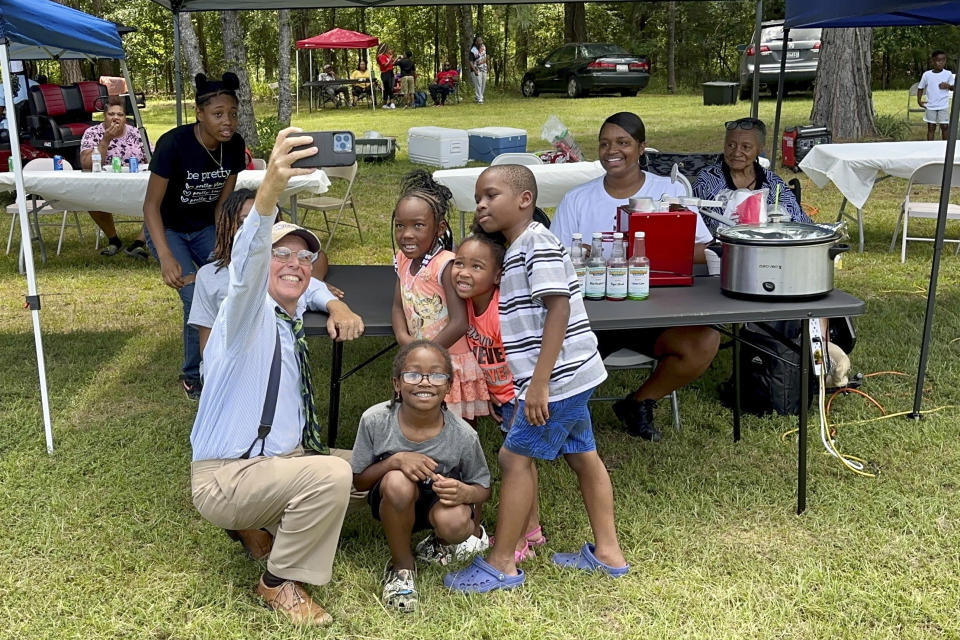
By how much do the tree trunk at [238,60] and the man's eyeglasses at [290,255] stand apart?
962 centimetres

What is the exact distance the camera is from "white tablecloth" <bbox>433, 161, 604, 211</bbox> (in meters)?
6.68

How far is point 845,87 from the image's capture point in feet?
43.9

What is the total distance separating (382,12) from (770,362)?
35054mm

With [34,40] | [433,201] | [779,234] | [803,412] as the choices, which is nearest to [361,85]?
[34,40]

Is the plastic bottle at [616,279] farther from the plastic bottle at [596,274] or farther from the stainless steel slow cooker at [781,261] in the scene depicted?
the stainless steel slow cooker at [781,261]

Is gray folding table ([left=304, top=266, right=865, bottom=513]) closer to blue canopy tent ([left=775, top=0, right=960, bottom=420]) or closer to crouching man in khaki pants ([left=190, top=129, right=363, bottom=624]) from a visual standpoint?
crouching man in khaki pants ([left=190, top=129, right=363, bottom=624])

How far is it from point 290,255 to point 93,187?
457cm

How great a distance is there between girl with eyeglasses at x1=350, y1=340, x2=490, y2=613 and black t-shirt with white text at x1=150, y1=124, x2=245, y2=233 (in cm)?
208

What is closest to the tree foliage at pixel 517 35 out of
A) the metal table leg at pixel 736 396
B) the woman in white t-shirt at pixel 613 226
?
the woman in white t-shirt at pixel 613 226

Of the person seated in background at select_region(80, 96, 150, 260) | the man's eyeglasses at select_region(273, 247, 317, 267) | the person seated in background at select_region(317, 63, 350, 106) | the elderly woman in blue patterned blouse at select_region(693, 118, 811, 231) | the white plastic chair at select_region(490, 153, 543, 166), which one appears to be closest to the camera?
the man's eyeglasses at select_region(273, 247, 317, 267)

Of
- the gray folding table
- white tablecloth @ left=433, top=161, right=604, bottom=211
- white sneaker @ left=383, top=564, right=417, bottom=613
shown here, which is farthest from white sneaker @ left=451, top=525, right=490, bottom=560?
white tablecloth @ left=433, top=161, right=604, bottom=211

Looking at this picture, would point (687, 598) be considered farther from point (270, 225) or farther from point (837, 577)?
point (270, 225)

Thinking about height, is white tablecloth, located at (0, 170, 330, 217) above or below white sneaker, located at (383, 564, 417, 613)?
above

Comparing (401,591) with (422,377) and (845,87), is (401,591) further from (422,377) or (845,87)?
(845,87)
